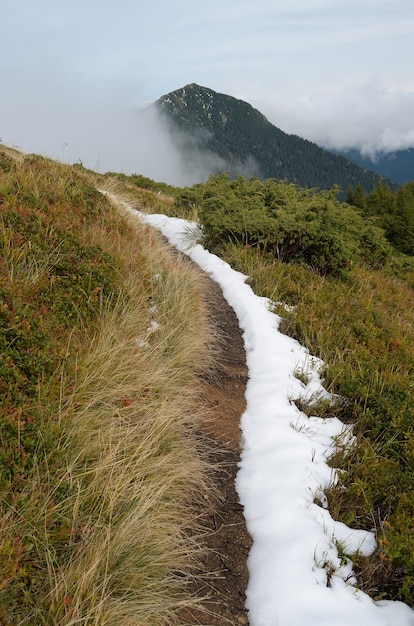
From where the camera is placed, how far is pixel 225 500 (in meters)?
3.63

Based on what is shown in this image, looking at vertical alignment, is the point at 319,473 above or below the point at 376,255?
below

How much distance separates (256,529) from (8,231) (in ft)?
12.6

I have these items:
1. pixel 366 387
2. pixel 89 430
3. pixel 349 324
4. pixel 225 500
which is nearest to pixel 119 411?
pixel 89 430

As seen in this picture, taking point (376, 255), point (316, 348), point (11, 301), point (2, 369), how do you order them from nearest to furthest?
point (2, 369) < point (11, 301) < point (316, 348) < point (376, 255)

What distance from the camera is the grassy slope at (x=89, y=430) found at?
229 cm

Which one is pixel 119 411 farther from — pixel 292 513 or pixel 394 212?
pixel 394 212

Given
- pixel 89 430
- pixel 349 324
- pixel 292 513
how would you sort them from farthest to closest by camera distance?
pixel 349 324, pixel 292 513, pixel 89 430

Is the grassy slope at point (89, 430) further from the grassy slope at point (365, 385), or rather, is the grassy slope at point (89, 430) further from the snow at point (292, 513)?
the grassy slope at point (365, 385)

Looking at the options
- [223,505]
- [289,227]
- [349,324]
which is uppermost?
[289,227]

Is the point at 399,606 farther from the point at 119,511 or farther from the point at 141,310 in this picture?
the point at 141,310

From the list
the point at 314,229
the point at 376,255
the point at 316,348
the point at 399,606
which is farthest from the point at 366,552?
the point at 376,255

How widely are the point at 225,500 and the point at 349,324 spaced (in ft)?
12.9

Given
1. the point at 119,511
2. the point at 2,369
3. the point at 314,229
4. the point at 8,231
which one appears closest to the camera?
the point at 119,511

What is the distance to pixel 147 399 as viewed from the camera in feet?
13.2
